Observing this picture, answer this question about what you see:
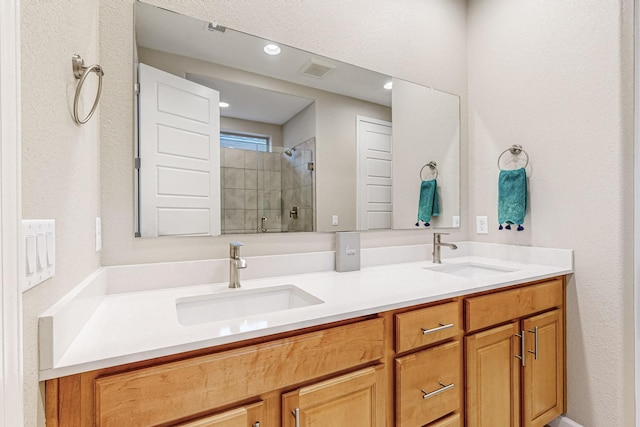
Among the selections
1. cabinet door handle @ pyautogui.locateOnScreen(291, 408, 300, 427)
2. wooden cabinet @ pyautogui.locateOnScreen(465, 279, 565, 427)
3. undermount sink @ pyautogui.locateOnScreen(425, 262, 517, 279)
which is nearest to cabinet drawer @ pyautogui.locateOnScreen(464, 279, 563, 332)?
wooden cabinet @ pyautogui.locateOnScreen(465, 279, 565, 427)

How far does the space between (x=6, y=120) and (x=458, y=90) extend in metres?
2.30

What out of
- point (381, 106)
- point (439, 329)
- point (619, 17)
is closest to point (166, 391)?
point (439, 329)

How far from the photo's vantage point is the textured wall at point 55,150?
1.79ft

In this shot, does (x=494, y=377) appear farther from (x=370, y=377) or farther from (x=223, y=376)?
(x=223, y=376)

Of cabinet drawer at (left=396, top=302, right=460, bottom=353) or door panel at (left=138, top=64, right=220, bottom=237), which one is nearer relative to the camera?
cabinet drawer at (left=396, top=302, right=460, bottom=353)

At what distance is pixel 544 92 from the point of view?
1743mm

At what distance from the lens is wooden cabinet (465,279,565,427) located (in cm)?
129

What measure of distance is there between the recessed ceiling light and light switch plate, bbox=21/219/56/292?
118 cm

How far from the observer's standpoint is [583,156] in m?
1.58

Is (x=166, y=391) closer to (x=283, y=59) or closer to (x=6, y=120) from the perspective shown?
(x=6, y=120)

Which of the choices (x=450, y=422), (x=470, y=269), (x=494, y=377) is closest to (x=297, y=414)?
(x=450, y=422)

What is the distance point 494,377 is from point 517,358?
0.57 feet

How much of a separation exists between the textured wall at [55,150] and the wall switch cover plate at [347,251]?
1013 millimetres

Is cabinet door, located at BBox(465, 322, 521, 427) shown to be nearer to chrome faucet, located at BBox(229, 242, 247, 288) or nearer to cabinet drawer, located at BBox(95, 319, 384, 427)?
cabinet drawer, located at BBox(95, 319, 384, 427)
